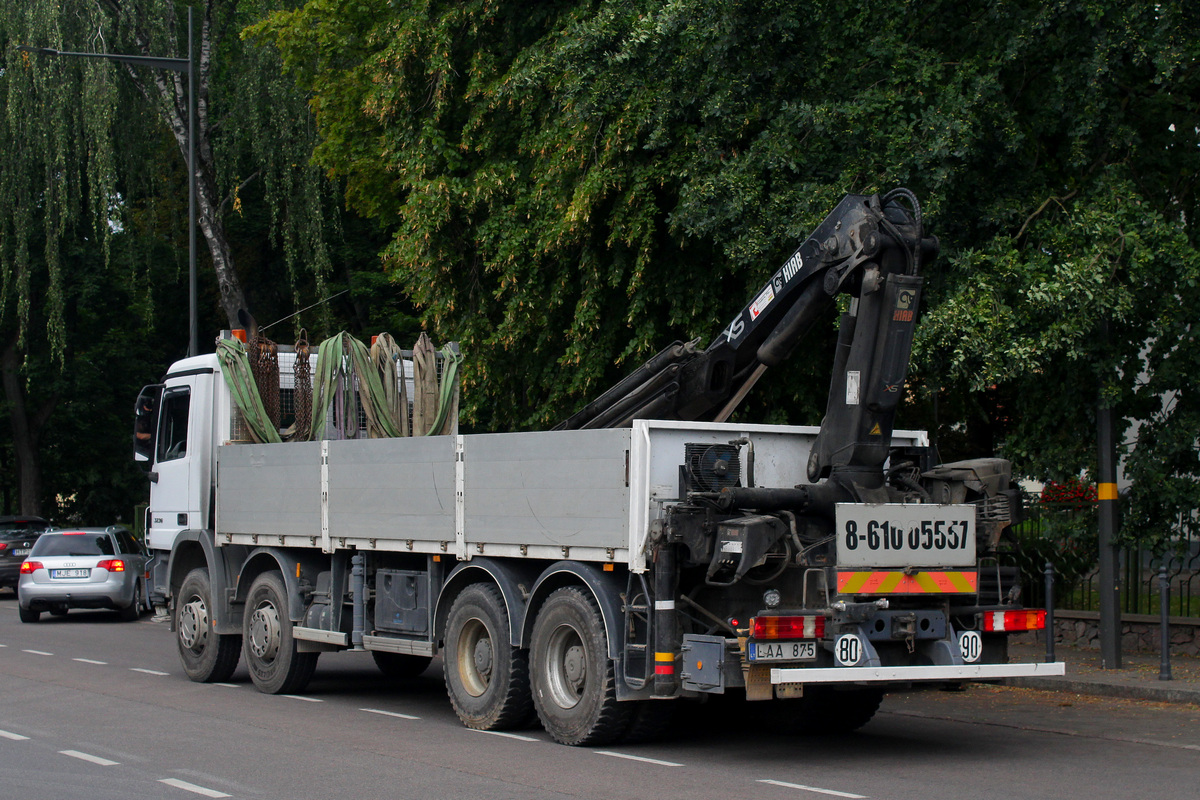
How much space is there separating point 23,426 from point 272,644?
2549 cm

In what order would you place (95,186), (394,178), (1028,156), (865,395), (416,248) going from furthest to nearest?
(95,186), (394,178), (416,248), (1028,156), (865,395)

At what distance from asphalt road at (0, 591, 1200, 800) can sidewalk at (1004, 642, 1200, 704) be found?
0.65ft

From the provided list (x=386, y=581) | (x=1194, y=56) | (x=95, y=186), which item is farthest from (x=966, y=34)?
(x=95, y=186)

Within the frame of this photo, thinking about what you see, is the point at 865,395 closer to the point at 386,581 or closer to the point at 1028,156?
the point at 386,581

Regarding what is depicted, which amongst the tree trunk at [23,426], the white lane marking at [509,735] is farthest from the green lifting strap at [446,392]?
the tree trunk at [23,426]

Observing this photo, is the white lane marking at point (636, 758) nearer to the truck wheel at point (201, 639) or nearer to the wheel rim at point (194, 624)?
the truck wheel at point (201, 639)

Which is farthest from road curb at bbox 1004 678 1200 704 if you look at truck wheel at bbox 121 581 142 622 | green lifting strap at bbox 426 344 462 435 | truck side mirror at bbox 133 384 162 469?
truck wheel at bbox 121 581 142 622

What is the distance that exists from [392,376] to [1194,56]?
27.4 feet

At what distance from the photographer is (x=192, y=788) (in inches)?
335

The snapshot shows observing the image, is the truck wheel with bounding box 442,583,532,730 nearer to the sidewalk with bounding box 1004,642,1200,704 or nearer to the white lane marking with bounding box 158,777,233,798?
the white lane marking with bounding box 158,777,233,798

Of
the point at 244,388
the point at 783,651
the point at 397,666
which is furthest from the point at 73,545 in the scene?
the point at 783,651

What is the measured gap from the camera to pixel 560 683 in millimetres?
10227

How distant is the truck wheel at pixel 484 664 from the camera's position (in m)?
10.6

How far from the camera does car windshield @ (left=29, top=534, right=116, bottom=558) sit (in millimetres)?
22672
